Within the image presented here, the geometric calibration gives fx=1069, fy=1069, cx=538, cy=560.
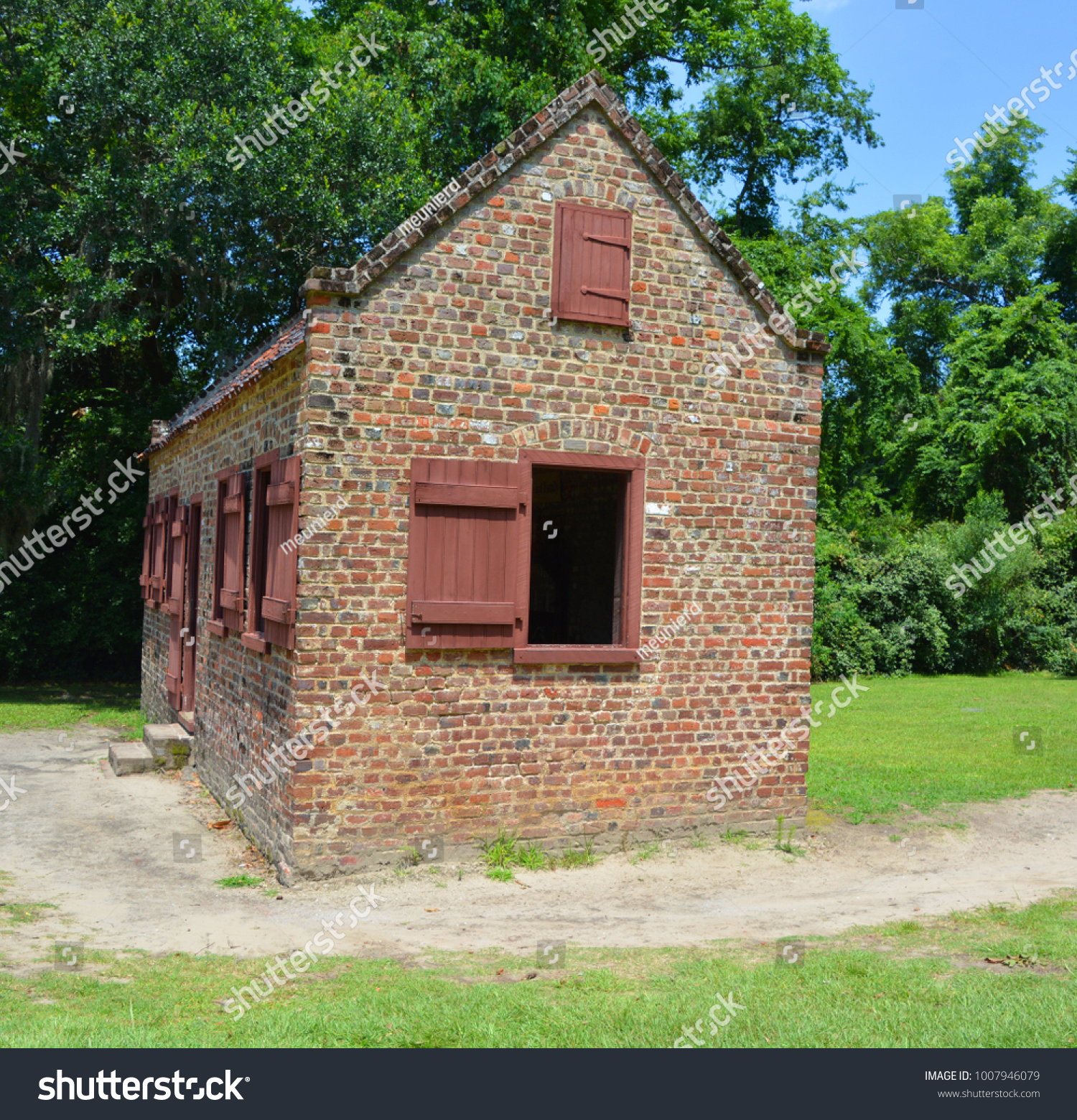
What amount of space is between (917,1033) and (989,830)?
20.4ft

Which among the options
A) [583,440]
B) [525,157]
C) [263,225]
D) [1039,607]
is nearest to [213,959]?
[583,440]

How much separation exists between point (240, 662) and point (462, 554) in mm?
3105

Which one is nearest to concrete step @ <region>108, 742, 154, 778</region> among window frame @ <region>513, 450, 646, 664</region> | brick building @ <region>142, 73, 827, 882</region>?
brick building @ <region>142, 73, 827, 882</region>

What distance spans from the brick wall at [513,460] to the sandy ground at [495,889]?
478 millimetres

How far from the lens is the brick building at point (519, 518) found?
28.5ft

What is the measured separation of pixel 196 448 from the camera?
1397 centimetres

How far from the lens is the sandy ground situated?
293 inches

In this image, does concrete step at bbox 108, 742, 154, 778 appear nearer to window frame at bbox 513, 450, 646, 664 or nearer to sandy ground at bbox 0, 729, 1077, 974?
sandy ground at bbox 0, 729, 1077, 974

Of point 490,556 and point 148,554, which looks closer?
point 490,556

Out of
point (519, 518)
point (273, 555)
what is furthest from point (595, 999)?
point (273, 555)

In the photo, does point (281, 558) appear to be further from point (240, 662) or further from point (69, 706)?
point (69, 706)

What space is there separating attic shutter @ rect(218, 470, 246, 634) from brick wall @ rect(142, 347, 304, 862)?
0.13m

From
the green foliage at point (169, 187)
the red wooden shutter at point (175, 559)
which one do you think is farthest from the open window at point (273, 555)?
the green foliage at point (169, 187)

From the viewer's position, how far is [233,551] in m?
11.3
